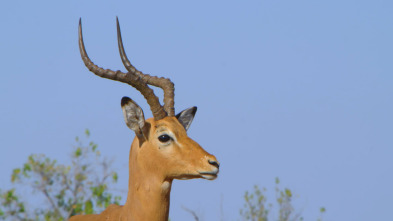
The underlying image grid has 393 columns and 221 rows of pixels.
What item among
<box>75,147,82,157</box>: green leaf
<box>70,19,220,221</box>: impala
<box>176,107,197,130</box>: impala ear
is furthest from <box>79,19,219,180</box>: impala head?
<box>75,147,82,157</box>: green leaf

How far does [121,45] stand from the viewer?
9805 mm

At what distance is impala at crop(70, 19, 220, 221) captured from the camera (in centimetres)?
890

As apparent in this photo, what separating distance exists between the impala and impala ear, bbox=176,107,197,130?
2.28ft

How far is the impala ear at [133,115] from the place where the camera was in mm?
9250

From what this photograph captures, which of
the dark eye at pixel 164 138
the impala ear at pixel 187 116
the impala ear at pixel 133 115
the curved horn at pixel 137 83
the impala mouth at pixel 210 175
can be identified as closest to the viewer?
the impala mouth at pixel 210 175

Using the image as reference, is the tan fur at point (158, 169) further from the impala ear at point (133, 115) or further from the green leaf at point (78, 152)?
the green leaf at point (78, 152)

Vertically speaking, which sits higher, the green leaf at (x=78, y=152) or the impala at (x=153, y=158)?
the green leaf at (x=78, y=152)

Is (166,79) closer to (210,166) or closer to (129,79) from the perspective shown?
(129,79)

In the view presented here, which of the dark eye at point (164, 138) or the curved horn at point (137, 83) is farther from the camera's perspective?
the curved horn at point (137, 83)

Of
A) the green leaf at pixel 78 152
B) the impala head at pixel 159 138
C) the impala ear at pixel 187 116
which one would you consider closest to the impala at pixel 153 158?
the impala head at pixel 159 138

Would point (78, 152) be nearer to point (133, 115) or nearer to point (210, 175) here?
point (133, 115)

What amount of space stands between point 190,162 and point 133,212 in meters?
0.84

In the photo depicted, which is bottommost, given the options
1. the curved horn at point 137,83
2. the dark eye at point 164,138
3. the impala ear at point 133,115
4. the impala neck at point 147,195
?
the impala neck at point 147,195

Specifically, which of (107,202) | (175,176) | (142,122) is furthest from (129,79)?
(107,202)
